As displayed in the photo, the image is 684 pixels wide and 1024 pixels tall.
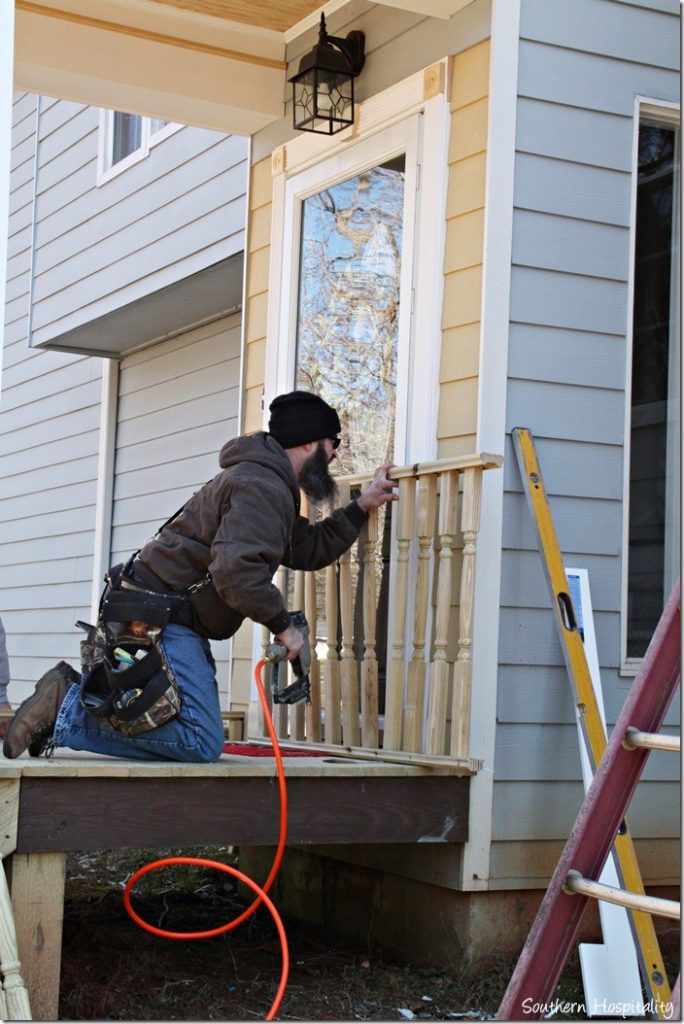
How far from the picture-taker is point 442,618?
4016 mm

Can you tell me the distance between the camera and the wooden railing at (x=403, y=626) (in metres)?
3.97

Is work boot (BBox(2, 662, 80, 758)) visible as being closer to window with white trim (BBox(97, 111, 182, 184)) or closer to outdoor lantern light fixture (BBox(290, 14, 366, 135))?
outdoor lantern light fixture (BBox(290, 14, 366, 135))

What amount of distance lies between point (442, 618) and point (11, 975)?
5.50ft

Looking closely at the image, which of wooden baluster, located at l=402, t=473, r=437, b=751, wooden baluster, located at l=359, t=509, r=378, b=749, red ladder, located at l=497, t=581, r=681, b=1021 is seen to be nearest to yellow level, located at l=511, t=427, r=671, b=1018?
wooden baluster, located at l=402, t=473, r=437, b=751

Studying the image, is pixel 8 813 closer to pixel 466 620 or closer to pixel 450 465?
pixel 466 620

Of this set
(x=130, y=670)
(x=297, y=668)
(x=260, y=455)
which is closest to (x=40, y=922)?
(x=130, y=670)

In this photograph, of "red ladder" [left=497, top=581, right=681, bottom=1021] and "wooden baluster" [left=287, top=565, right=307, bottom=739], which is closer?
"red ladder" [left=497, top=581, right=681, bottom=1021]

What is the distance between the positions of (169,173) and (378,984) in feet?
16.2

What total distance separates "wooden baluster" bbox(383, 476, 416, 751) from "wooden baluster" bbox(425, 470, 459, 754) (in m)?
0.16

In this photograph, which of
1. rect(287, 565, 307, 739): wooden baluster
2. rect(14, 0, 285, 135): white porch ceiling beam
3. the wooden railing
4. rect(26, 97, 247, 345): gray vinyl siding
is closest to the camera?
the wooden railing

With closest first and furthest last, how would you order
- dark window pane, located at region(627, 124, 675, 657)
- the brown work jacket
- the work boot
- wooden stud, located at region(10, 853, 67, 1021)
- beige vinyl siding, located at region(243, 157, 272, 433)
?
wooden stud, located at region(10, 853, 67, 1021)
the brown work jacket
the work boot
dark window pane, located at region(627, 124, 675, 657)
beige vinyl siding, located at region(243, 157, 272, 433)

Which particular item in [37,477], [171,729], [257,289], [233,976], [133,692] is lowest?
[233,976]

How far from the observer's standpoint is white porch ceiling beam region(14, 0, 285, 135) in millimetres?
5285

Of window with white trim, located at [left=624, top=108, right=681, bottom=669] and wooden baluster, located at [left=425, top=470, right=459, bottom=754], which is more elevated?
window with white trim, located at [left=624, top=108, right=681, bottom=669]
